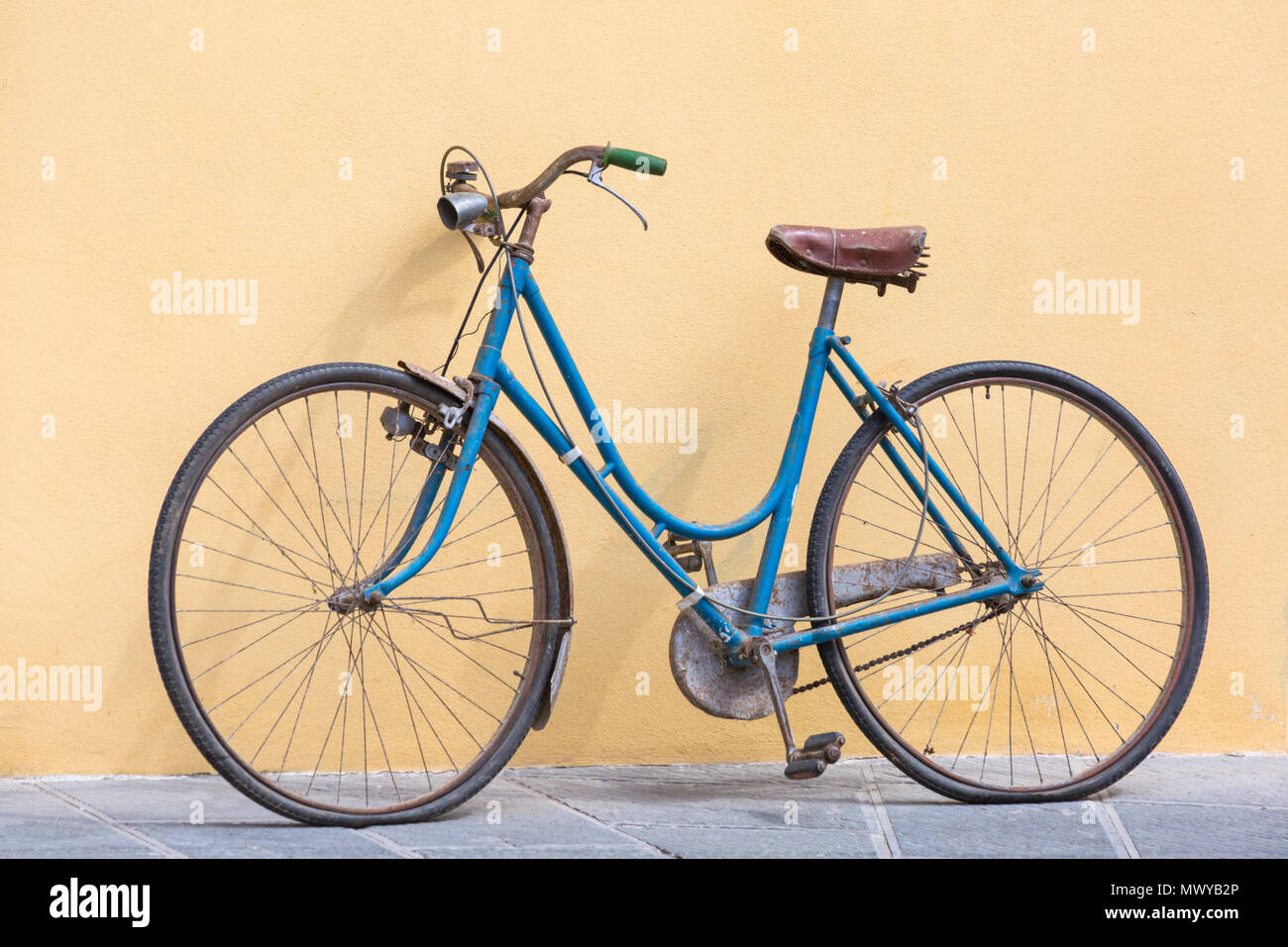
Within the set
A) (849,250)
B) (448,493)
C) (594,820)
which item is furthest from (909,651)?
(448,493)

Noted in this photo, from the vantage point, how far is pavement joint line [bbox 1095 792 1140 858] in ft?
7.54

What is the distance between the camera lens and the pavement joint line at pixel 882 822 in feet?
7.46

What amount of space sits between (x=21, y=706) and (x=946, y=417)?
2.42 meters

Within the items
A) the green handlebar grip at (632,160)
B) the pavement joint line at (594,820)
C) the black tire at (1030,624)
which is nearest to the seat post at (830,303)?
the black tire at (1030,624)

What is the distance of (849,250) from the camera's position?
2.62 metres

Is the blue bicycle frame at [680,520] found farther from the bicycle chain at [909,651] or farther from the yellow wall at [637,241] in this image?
the yellow wall at [637,241]

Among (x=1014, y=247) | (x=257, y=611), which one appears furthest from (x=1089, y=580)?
(x=257, y=611)

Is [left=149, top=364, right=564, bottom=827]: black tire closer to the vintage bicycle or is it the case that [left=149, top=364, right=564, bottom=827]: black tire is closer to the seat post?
the vintage bicycle

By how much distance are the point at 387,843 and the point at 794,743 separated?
0.88 metres

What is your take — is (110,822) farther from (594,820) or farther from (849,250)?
(849,250)

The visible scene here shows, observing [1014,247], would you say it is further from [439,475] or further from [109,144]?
[109,144]

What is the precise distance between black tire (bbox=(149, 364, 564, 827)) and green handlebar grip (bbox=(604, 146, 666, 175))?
60 cm

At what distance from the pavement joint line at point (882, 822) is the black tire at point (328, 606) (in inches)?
30.2

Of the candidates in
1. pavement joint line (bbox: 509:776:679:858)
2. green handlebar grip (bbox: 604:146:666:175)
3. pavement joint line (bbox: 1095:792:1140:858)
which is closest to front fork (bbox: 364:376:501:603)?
green handlebar grip (bbox: 604:146:666:175)
